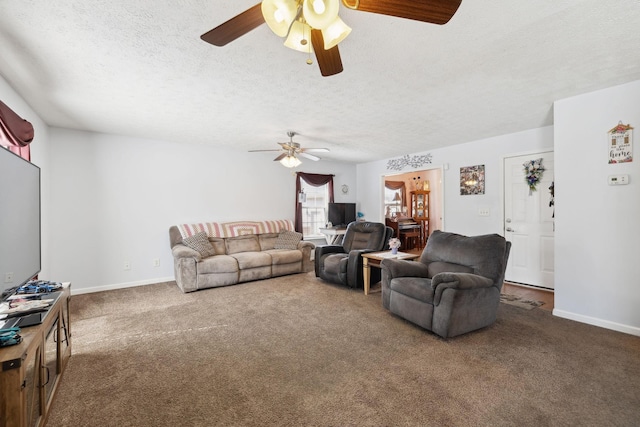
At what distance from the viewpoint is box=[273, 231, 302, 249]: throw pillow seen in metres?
5.34

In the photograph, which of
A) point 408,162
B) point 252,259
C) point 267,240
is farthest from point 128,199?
point 408,162

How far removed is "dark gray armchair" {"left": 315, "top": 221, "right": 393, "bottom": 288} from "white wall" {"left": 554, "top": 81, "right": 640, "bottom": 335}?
2.10 meters

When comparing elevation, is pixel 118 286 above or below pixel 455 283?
below

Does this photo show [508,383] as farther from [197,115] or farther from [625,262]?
[197,115]

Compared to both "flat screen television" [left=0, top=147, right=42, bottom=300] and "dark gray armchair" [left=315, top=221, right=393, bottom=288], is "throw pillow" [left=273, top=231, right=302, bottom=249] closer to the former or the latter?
"dark gray armchair" [left=315, top=221, right=393, bottom=288]

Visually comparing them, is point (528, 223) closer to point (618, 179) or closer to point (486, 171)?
point (486, 171)

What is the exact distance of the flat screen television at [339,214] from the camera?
657 cm

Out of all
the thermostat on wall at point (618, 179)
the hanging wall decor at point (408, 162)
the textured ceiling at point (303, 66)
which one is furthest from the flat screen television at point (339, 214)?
the thermostat on wall at point (618, 179)

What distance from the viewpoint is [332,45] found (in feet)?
4.88

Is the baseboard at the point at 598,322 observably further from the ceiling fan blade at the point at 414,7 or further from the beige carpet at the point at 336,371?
the ceiling fan blade at the point at 414,7

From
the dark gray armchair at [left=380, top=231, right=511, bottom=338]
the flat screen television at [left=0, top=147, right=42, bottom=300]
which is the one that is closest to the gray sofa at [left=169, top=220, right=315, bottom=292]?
the flat screen television at [left=0, top=147, right=42, bottom=300]

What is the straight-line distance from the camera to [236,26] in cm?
141

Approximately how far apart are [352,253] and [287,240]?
1666mm

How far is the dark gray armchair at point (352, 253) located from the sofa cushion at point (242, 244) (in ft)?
4.23
